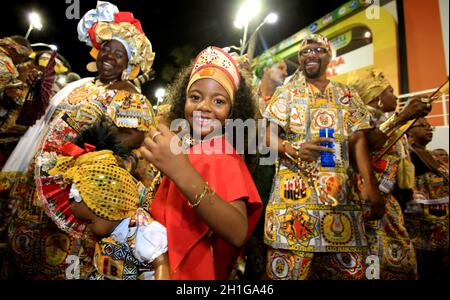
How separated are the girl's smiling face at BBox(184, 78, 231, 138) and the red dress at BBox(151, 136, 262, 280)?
12cm

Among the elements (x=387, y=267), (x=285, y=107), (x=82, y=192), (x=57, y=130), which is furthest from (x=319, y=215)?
(x=57, y=130)

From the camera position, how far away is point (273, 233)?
2045 millimetres

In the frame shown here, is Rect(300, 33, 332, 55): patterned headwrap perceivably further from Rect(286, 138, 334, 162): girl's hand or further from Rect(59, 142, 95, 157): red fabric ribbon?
Rect(59, 142, 95, 157): red fabric ribbon

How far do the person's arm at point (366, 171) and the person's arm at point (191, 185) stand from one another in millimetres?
1515

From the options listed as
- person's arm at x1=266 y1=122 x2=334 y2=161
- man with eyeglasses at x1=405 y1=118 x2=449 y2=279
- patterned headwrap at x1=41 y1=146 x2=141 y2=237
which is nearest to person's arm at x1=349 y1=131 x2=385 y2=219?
person's arm at x1=266 y1=122 x2=334 y2=161

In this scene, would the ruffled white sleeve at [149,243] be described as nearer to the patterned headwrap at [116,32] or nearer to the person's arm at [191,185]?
Answer: the person's arm at [191,185]

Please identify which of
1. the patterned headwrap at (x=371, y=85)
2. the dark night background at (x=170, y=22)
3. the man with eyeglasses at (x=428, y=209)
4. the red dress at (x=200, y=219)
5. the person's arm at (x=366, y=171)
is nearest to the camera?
the red dress at (x=200, y=219)

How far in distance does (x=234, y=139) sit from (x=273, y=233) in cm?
87

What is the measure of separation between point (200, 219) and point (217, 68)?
696mm

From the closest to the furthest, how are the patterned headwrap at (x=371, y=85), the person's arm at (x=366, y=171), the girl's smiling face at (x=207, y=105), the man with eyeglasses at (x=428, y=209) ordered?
the girl's smiling face at (x=207, y=105) < the person's arm at (x=366, y=171) < the patterned headwrap at (x=371, y=85) < the man with eyeglasses at (x=428, y=209)

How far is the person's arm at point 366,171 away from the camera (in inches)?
86.5

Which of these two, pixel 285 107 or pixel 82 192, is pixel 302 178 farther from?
pixel 82 192

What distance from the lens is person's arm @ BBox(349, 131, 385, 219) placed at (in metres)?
2.20

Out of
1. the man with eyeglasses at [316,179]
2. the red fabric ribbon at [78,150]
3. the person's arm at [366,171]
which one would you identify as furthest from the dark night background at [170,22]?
the person's arm at [366,171]
